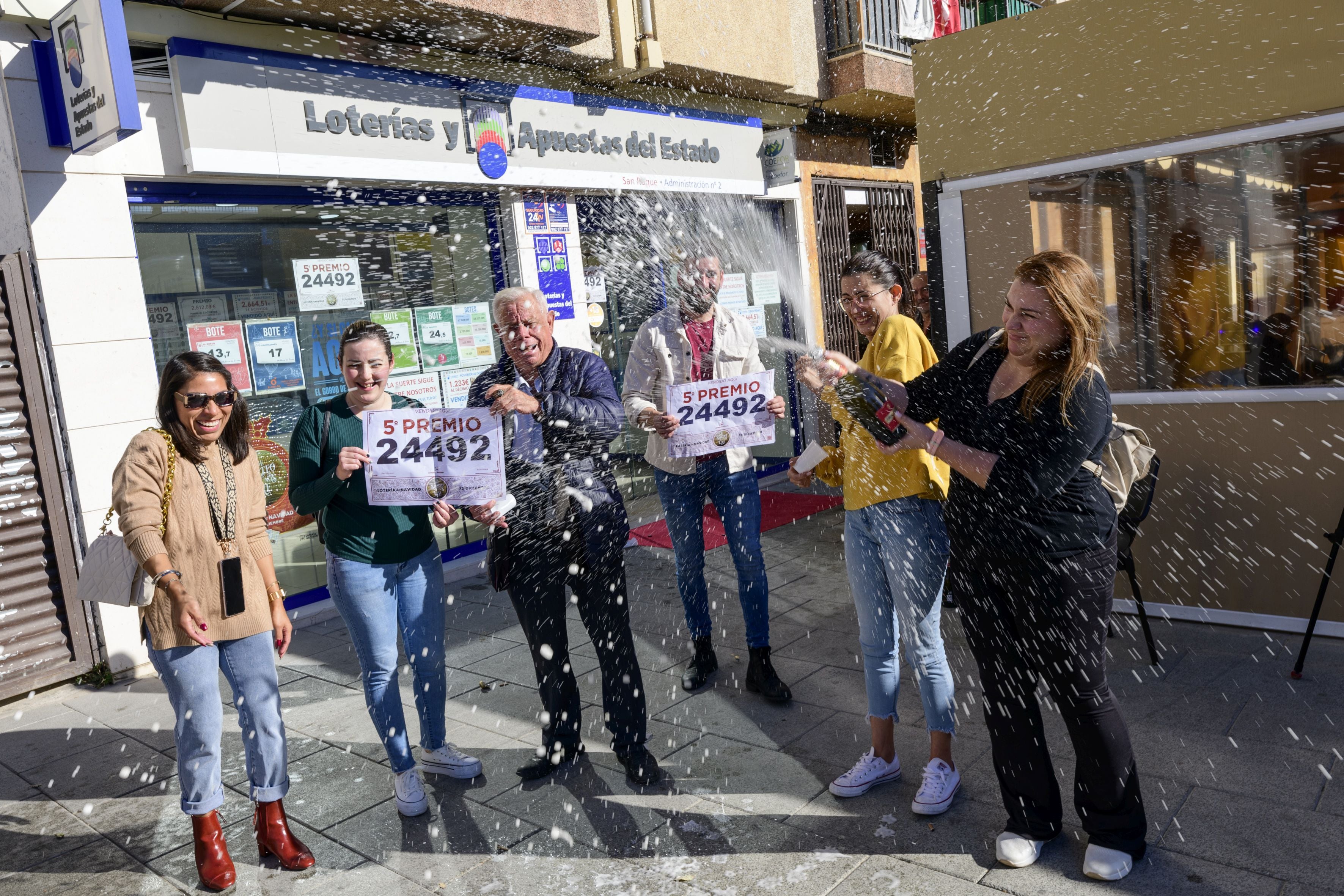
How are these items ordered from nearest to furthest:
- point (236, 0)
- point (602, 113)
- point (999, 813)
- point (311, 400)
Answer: point (999, 813)
point (236, 0)
point (311, 400)
point (602, 113)

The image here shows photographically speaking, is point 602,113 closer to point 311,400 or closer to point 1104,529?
point 311,400

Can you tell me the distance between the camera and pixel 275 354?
24.4 feet

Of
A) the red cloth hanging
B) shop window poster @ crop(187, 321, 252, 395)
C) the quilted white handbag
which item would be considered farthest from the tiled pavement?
the red cloth hanging

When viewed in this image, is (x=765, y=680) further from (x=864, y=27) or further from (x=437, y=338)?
(x=864, y=27)

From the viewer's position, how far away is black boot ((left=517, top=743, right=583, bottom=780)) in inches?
166

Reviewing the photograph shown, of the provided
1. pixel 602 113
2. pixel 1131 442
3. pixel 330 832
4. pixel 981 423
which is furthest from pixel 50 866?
pixel 602 113

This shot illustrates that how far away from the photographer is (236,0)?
673 centimetres

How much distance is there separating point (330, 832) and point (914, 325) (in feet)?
10.7

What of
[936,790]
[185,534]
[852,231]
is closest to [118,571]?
[185,534]

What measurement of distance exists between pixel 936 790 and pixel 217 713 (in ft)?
9.25

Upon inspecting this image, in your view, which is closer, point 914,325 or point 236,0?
point 914,325

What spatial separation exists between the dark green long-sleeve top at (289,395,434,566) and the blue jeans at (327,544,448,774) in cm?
7

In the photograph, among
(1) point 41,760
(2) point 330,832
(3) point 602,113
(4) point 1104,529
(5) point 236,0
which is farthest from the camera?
(3) point 602,113

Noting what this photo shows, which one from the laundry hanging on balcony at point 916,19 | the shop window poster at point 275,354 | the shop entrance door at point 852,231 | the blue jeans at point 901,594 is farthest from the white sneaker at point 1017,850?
the laundry hanging on balcony at point 916,19
